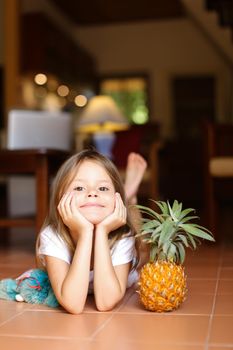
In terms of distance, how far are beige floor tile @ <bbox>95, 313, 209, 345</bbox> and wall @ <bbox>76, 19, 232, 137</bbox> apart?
7.63 meters

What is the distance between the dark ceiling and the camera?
325 inches

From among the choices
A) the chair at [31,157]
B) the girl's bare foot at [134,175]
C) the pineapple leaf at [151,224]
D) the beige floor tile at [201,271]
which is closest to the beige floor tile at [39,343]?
the pineapple leaf at [151,224]

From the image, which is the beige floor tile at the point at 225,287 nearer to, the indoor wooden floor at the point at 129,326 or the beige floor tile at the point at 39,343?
the indoor wooden floor at the point at 129,326

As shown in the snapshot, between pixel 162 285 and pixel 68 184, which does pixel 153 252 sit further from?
pixel 68 184

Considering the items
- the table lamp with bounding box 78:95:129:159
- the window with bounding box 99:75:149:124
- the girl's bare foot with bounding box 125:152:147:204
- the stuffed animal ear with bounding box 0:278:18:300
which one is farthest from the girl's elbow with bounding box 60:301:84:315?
the window with bounding box 99:75:149:124

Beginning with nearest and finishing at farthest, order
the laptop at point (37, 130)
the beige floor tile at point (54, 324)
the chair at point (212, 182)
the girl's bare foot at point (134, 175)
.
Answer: the beige floor tile at point (54, 324) < the girl's bare foot at point (134, 175) < the chair at point (212, 182) < the laptop at point (37, 130)

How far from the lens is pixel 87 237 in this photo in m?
1.65

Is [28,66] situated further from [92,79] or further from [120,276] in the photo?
[120,276]

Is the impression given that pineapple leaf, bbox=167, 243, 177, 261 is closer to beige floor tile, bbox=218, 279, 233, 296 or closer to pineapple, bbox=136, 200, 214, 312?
pineapple, bbox=136, 200, 214, 312

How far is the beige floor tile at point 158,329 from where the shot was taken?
1.40 metres

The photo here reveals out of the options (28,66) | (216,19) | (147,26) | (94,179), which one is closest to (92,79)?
(147,26)

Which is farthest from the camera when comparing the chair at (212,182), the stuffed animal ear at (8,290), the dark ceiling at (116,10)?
the dark ceiling at (116,10)

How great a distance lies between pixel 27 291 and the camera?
74.0 inches

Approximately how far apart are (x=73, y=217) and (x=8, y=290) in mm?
500
